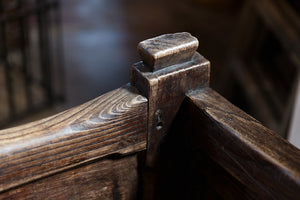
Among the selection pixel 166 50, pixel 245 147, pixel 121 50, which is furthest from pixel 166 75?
pixel 121 50

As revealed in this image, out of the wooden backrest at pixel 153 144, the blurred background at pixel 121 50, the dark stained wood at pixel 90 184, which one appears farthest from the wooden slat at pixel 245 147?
the blurred background at pixel 121 50

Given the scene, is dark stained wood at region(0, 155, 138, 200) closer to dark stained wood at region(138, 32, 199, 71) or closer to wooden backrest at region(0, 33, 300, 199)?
wooden backrest at region(0, 33, 300, 199)

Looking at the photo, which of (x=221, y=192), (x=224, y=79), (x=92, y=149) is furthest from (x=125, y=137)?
(x=224, y=79)

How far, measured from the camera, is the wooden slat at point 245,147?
1.73 feet

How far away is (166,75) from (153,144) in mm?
121

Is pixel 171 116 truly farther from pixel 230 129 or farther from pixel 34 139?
pixel 34 139

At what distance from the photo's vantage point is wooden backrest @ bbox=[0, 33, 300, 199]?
535 mm

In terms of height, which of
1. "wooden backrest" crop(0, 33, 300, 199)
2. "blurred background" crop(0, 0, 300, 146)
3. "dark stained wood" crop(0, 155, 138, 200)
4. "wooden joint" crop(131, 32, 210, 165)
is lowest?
"blurred background" crop(0, 0, 300, 146)

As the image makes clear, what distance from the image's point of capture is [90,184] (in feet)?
2.04

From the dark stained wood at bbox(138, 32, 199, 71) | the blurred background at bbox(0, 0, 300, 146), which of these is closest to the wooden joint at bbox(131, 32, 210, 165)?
the dark stained wood at bbox(138, 32, 199, 71)

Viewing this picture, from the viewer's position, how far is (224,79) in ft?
8.52

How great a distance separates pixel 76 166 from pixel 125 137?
8 centimetres

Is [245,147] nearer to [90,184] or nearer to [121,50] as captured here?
[90,184]

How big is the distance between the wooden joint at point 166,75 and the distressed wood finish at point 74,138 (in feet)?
0.06
